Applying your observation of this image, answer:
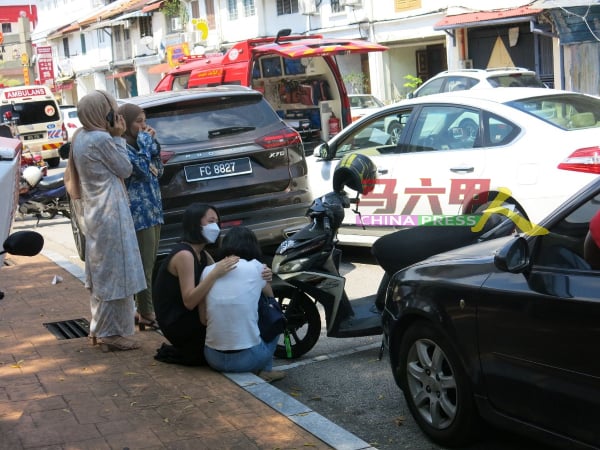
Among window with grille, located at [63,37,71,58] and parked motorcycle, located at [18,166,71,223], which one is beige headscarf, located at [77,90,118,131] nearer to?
parked motorcycle, located at [18,166,71,223]

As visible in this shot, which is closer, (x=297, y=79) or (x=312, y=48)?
(x=312, y=48)

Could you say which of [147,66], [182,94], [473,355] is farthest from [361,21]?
[473,355]

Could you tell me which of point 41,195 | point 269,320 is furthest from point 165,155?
point 41,195

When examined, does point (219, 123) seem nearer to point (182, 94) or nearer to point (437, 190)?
point (182, 94)

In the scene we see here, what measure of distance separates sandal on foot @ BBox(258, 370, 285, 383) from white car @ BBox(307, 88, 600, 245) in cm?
235

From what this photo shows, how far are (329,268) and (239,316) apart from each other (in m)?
0.89

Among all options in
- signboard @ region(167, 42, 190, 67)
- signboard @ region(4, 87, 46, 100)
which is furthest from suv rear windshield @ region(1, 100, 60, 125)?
signboard @ region(167, 42, 190, 67)

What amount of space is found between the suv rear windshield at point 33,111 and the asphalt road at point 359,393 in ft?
77.2

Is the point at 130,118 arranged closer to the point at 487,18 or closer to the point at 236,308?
the point at 236,308

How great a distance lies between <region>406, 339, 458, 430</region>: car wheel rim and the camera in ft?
15.3

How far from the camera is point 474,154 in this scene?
8.04 m

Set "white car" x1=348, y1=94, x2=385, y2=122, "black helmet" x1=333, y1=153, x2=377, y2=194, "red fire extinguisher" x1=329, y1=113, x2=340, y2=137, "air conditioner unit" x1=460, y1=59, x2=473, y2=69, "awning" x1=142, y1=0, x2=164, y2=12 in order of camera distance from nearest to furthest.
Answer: "black helmet" x1=333, y1=153, x2=377, y2=194 → "red fire extinguisher" x1=329, y1=113, x2=340, y2=137 → "white car" x1=348, y1=94, x2=385, y2=122 → "air conditioner unit" x1=460, y1=59, x2=473, y2=69 → "awning" x1=142, y1=0, x2=164, y2=12

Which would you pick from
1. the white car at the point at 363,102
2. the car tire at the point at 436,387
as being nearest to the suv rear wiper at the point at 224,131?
the car tire at the point at 436,387

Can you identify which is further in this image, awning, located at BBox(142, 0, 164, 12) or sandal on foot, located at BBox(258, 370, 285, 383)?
awning, located at BBox(142, 0, 164, 12)
